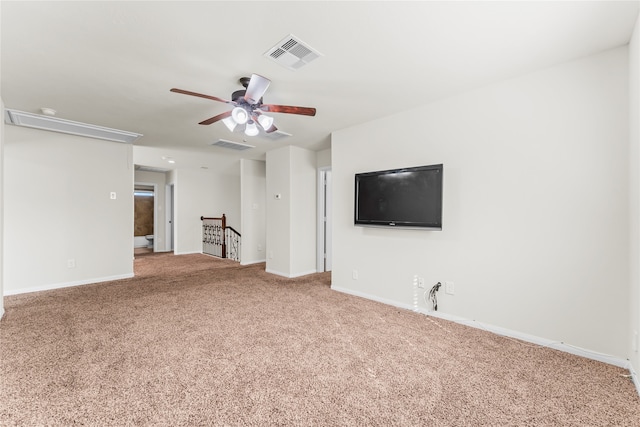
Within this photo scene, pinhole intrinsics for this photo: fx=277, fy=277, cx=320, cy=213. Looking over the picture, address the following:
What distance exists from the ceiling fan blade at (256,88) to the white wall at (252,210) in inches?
156

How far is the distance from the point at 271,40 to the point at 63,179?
430 cm

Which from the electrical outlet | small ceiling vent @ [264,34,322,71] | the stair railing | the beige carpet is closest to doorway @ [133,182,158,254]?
the stair railing

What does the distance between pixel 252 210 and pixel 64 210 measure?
3.26 m

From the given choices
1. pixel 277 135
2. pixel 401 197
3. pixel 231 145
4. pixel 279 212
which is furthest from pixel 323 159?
pixel 401 197

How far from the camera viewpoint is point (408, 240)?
336 centimetres

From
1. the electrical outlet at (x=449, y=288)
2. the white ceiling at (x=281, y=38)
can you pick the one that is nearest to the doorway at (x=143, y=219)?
the white ceiling at (x=281, y=38)

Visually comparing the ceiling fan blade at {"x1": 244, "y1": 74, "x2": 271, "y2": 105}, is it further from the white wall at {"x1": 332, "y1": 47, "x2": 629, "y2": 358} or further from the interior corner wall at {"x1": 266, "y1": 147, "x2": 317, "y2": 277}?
the interior corner wall at {"x1": 266, "y1": 147, "x2": 317, "y2": 277}

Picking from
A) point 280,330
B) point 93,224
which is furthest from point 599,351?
point 93,224

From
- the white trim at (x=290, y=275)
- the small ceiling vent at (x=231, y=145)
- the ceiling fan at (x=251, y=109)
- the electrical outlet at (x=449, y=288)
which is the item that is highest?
the small ceiling vent at (x=231, y=145)

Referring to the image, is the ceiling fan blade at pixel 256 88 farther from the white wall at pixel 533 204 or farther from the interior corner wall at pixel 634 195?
the interior corner wall at pixel 634 195

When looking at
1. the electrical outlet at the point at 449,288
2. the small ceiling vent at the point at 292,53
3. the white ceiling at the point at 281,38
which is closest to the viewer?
the white ceiling at the point at 281,38

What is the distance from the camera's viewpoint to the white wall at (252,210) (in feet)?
20.9

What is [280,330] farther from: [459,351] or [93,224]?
[93,224]

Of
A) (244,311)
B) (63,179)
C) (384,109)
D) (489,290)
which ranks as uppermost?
(384,109)
